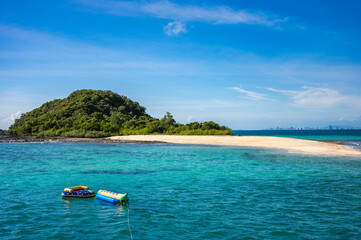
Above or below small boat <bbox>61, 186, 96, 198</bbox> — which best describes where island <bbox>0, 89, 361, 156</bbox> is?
above

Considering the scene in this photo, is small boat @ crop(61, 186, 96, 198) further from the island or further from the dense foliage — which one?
the dense foliage

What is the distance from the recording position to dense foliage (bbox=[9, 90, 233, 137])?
299ft

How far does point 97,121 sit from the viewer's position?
353ft

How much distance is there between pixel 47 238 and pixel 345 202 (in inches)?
618

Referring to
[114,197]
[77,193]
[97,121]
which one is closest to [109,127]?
[97,121]

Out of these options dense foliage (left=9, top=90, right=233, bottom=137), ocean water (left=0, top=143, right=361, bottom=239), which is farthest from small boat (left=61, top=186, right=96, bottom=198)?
dense foliage (left=9, top=90, right=233, bottom=137)

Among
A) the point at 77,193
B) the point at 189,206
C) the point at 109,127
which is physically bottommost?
the point at 189,206

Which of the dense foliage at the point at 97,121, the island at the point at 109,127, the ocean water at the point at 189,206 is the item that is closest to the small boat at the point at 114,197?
the ocean water at the point at 189,206

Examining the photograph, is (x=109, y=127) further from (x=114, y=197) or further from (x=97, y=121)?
(x=114, y=197)

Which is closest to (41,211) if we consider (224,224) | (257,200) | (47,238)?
(47,238)

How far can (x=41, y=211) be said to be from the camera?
14.0 metres

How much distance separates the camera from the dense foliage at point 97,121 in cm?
9106

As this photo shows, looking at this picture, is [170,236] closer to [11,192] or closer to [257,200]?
[257,200]

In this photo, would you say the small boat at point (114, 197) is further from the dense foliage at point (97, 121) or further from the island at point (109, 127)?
the dense foliage at point (97, 121)
